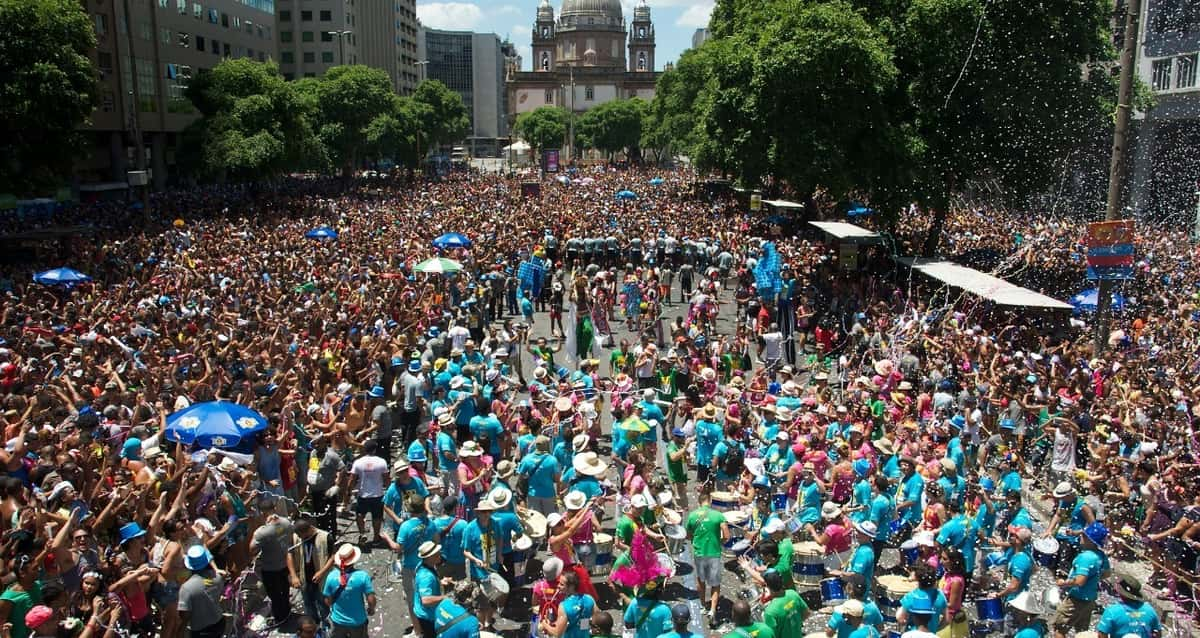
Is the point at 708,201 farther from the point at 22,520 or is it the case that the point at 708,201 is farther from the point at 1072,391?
the point at 22,520

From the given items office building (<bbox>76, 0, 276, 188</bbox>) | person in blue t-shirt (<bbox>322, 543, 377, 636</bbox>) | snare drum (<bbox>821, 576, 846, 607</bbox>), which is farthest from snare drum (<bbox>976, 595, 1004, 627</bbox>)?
office building (<bbox>76, 0, 276, 188</bbox>)

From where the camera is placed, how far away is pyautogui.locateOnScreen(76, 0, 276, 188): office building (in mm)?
43188

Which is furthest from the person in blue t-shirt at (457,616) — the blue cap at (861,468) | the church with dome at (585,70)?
the church with dome at (585,70)

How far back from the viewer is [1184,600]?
8.54m

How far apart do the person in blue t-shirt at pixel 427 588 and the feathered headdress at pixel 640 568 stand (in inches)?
58.6

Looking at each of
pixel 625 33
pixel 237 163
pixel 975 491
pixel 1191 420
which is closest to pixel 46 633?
pixel 975 491

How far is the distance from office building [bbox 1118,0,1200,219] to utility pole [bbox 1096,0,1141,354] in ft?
70.8

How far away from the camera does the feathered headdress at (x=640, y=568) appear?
746cm

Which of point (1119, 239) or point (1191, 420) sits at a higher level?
point (1119, 239)

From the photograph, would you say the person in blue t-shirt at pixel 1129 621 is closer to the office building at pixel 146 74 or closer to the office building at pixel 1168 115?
the office building at pixel 1168 115

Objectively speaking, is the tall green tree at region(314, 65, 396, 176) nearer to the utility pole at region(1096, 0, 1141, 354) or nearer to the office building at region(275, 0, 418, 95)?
the office building at region(275, 0, 418, 95)

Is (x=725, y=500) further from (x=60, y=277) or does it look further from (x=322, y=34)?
(x=322, y=34)

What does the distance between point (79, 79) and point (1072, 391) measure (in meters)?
28.8

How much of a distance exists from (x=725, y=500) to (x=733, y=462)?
2.98 feet
